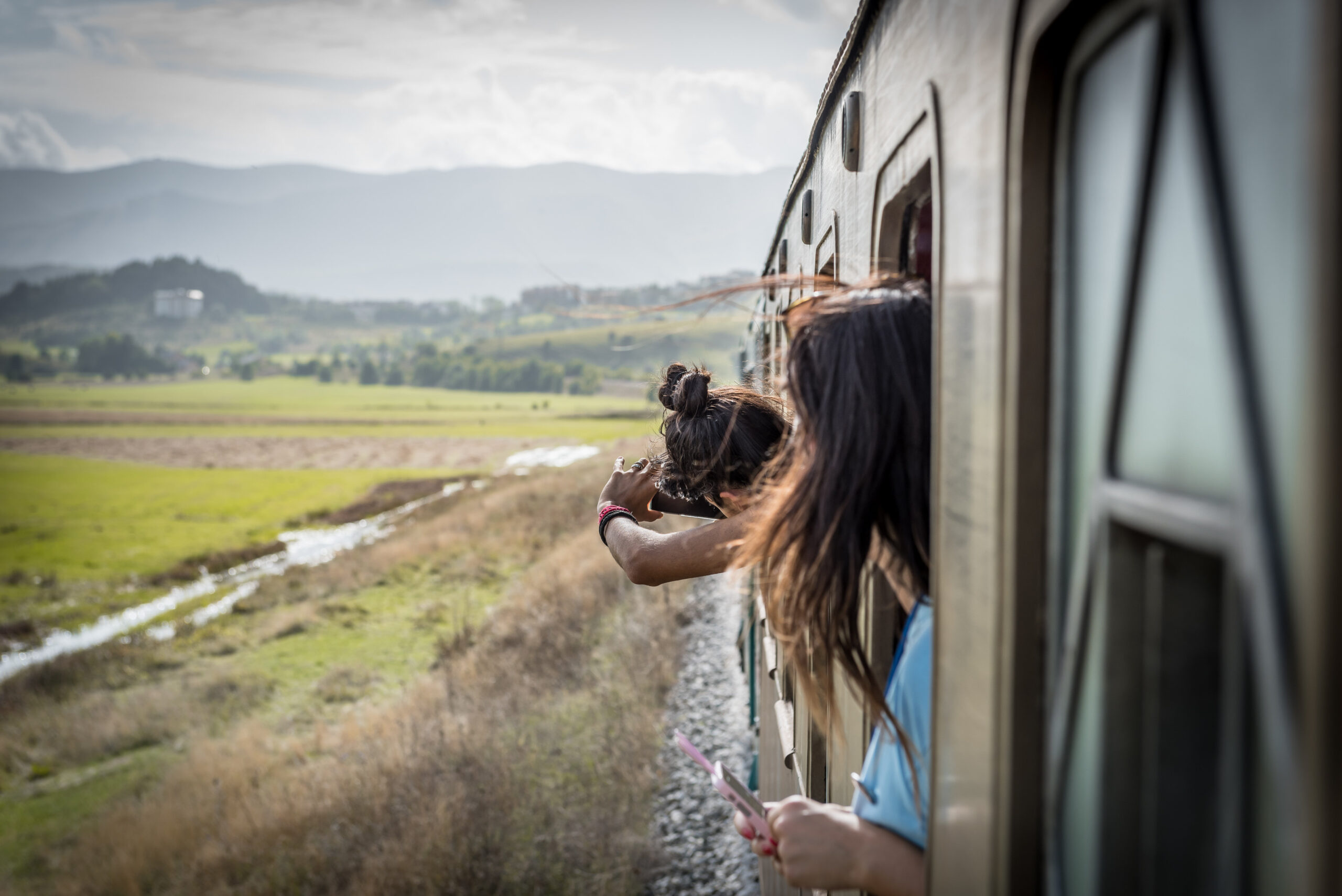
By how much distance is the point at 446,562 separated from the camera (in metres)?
25.3

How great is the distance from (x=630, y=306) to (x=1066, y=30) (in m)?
1.02

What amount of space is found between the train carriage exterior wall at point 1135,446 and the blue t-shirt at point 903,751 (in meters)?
0.08

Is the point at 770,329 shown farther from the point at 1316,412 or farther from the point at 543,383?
the point at 543,383

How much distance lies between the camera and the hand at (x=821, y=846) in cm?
125

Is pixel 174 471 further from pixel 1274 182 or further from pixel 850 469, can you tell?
pixel 1274 182

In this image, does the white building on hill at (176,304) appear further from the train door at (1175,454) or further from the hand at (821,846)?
the train door at (1175,454)

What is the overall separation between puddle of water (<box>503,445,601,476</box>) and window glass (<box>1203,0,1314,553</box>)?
45.5m

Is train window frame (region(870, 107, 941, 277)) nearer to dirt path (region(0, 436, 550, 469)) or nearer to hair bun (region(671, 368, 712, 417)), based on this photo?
hair bun (region(671, 368, 712, 417))

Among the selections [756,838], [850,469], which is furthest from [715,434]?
[756,838]

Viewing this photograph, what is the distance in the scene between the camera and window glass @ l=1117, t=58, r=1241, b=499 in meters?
0.60

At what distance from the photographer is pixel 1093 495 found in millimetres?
803

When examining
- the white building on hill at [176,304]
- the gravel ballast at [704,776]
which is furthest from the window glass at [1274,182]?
the white building on hill at [176,304]

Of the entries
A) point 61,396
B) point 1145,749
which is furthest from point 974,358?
point 61,396

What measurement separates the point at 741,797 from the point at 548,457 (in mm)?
55259
